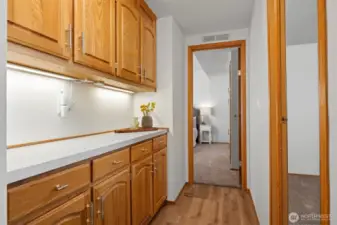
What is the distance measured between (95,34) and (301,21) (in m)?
2.56

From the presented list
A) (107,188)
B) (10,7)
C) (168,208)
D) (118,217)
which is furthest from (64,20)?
(168,208)

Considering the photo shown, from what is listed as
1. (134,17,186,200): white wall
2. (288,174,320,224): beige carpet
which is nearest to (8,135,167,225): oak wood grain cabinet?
(134,17,186,200): white wall

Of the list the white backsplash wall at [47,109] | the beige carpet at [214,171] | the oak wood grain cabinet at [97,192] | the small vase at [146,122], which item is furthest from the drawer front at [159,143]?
the beige carpet at [214,171]

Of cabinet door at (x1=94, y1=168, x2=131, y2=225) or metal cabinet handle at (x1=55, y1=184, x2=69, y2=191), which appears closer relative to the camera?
metal cabinet handle at (x1=55, y1=184, x2=69, y2=191)

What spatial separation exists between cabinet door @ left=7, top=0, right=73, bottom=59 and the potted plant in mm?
1295

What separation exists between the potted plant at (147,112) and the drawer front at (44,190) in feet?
4.29

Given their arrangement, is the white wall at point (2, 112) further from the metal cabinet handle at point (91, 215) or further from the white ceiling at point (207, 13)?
the white ceiling at point (207, 13)

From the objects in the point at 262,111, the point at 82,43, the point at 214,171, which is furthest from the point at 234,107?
the point at 82,43

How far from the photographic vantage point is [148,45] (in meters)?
2.28

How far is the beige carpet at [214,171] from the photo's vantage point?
3189mm

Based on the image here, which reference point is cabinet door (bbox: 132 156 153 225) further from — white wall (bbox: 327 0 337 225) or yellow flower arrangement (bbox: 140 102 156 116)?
white wall (bbox: 327 0 337 225)

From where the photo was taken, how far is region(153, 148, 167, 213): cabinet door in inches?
80.8

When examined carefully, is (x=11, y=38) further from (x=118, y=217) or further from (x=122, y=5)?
(x=118, y=217)

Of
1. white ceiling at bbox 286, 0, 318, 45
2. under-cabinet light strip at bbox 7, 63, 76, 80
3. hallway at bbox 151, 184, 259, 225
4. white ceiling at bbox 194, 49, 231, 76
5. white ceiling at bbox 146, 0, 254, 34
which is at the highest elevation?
white ceiling at bbox 194, 49, 231, 76
